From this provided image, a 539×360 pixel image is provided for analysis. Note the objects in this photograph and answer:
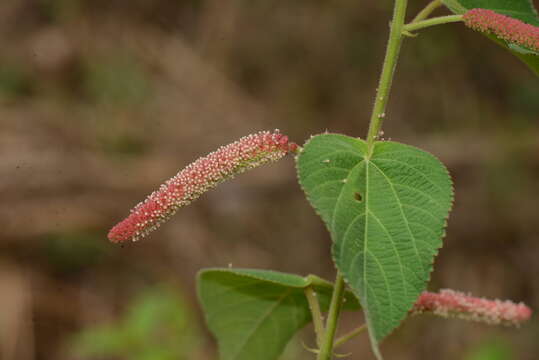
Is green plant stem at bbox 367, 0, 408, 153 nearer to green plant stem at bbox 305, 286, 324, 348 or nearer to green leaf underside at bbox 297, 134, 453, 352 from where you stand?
green leaf underside at bbox 297, 134, 453, 352

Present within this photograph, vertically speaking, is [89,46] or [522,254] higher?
[89,46]

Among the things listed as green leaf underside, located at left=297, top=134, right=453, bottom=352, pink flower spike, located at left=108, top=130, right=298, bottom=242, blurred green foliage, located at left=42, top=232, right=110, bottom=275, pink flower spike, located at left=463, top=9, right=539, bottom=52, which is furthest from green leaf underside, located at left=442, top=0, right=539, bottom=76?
blurred green foliage, located at left=42, top=232, right=110, bottom=275

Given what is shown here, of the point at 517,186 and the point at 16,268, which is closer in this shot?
the point at 16,268

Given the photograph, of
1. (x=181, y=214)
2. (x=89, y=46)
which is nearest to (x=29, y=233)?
(x=181, y=214)

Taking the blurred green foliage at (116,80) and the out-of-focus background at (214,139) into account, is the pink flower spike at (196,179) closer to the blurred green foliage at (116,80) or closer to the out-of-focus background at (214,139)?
the out-of-focus background at (214,139)

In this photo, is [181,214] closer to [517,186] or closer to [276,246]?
[276,246]

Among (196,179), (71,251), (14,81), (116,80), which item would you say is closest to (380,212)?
(196,179)
